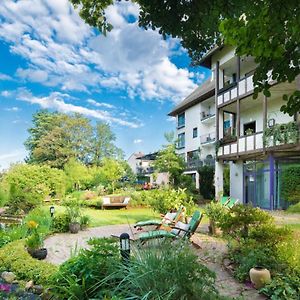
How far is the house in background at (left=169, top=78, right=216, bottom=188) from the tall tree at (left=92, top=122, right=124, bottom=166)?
16.2 meters

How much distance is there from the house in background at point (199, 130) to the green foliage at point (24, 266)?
81.2 feet

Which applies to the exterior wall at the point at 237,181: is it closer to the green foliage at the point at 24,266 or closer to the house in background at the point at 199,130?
the house in background at the point at 199,130

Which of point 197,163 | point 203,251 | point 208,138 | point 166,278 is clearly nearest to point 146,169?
point 197,163

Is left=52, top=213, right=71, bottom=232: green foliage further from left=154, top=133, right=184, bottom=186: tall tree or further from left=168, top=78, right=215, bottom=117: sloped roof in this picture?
left=168, top=78, right=215, bottom=117: sloped roof

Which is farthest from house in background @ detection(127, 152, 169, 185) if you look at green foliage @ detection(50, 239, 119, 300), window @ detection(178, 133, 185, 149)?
green foliage @ detection(50, 239, 119, 300)

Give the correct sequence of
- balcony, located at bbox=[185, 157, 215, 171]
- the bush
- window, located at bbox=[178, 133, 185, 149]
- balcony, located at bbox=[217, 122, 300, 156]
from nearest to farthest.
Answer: the bush < balcony, located at bbox=[217, 122, 300, 156] < balcony, located at bbox=[185, 157, 215, 171] < window, located at bbox=[178, 133, 185, 149]

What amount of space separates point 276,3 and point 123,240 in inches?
139

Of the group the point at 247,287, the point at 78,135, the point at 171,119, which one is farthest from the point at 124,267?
the point at 78,135

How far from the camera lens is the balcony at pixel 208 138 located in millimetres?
32531

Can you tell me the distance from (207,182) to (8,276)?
72.3 ft

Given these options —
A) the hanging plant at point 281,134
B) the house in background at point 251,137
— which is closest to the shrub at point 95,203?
the house in background at point 251,137

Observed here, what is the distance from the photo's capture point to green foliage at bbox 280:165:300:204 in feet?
57.3

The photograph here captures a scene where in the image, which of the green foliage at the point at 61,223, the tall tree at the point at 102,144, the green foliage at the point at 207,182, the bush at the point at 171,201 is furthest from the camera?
the tall tree at the point at 102,144

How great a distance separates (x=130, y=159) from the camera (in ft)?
258
